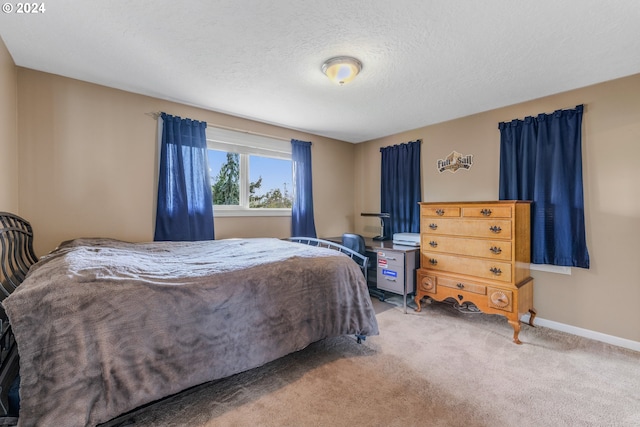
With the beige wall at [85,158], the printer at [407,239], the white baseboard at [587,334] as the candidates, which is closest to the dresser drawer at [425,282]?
the printer at [407,239]

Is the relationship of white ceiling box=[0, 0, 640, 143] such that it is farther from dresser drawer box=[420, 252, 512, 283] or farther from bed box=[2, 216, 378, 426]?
dresser drawer box=[420, 252, 512, 283]

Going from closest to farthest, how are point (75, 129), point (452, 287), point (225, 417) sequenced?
point (225, 417) < point (75, 129) < point (452, 287)

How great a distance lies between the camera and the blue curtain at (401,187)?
12.5 feet

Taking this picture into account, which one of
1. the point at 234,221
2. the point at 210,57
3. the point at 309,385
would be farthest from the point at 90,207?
the point at 309,385

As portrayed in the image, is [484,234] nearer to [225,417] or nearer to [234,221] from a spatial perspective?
[225,417]

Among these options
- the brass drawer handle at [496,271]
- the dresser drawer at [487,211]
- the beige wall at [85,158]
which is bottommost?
the brass drawer handle at [496,271]

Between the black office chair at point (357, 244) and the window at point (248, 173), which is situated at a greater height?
the window at point (248, 173)

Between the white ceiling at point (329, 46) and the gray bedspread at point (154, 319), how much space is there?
4.76 feet

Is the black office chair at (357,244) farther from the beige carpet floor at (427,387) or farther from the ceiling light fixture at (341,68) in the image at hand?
the ceiling light fixture at (341,68)

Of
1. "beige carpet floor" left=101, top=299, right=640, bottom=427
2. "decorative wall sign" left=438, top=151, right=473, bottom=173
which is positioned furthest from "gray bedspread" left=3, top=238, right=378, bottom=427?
"decorative wall sign" left=438, top=151, right=473, bottom=173

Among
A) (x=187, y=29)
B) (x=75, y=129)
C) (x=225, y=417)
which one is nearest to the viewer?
(x=225, y=417)

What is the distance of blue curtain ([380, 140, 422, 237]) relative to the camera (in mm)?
3807

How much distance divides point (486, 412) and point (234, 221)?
294 centimetres

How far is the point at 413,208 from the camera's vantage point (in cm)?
383
